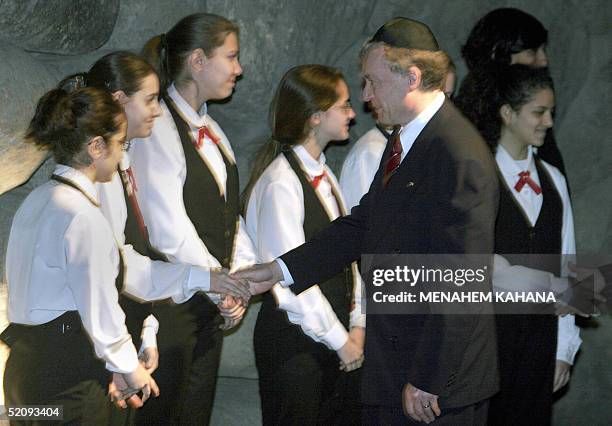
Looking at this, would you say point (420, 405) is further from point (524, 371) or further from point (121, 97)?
point (121, 97)

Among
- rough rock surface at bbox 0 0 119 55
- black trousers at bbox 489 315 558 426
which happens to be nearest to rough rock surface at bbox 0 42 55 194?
rough rock surface at bbox 0 0 119 55

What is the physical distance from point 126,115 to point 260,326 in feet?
3.18

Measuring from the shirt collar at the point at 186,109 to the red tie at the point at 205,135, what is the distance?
0.07 ft

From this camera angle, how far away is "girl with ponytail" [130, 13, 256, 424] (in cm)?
342

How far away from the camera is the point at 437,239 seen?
272 cm

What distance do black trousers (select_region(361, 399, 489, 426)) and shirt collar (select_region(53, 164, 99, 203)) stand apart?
3.49 feet

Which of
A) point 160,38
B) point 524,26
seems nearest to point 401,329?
point 160,38

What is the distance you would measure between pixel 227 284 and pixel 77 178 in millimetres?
728

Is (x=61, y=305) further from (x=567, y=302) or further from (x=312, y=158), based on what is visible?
(x=567, y=302)

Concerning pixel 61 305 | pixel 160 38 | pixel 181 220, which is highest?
pixel 160 38

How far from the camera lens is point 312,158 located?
3793 mm

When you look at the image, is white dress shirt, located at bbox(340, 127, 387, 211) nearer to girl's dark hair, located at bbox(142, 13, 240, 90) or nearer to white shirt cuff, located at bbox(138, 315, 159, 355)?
girl's dark hair, located at bbox(142, 13, 240, 90)

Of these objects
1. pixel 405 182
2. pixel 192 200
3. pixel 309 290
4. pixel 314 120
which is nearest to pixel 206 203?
pixel 192 200

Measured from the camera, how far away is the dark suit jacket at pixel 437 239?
2684 mm
